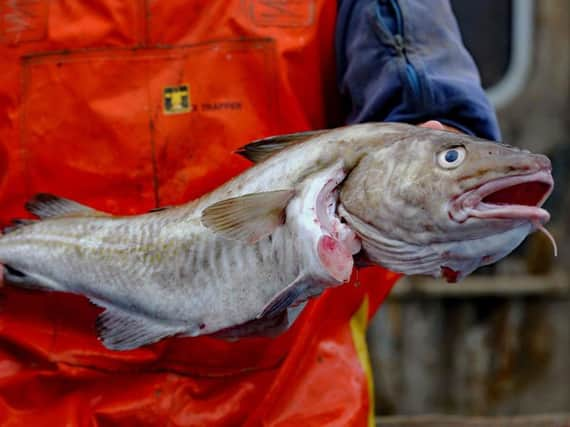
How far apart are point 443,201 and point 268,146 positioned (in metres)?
0.49

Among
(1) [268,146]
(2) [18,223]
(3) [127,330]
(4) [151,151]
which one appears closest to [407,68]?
(1) [268,146]

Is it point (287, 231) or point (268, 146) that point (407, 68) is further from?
point (287, 231)

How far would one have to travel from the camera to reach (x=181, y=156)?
6.78 ft

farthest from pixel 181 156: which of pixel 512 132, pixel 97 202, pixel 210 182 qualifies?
pixel 512 132

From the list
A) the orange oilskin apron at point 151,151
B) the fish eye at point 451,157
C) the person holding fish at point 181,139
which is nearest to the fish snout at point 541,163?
the fish eye at point 451,157

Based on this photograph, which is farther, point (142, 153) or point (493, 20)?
point (493, 20)

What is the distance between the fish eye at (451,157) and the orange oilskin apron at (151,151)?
0.77 m

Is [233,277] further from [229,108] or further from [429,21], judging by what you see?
[429,21]

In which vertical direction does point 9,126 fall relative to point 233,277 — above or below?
above

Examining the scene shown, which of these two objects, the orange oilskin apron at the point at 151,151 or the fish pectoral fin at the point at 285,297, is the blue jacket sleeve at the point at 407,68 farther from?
the fish pectoral fin at the point at 285,297

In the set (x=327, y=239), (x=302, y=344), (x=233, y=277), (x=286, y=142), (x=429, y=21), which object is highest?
(x=429, y=21)

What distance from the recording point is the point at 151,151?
207 centimetres

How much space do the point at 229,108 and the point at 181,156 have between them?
A: 7.7 inches

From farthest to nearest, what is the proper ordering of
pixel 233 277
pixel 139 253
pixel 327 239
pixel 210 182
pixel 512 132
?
pixel 512 132
pixel 210 182
pixel 139 253
pixel 233 277
pixel 327 239
